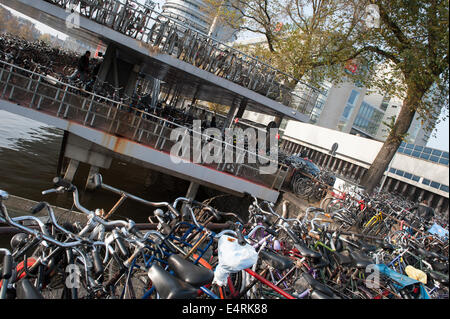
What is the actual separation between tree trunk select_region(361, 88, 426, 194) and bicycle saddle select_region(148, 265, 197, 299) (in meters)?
12.6

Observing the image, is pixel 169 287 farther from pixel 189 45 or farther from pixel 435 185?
pixel 435 185

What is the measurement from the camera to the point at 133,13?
10.7m

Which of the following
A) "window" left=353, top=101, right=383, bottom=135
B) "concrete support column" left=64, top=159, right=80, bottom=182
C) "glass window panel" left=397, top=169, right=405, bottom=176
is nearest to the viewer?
"concrete support column" left=64, top=159, right=80, bottom=182

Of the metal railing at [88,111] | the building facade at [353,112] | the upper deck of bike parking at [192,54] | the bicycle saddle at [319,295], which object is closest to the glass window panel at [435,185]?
the upper deck of bike parking at [192,54]

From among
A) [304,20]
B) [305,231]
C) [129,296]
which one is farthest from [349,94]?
[129,296]

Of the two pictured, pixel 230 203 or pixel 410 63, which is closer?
pixel 410 63

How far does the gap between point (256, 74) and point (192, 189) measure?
216 inches

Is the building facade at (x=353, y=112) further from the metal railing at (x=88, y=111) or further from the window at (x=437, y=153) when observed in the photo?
the metal railing at (x=88, y=111)

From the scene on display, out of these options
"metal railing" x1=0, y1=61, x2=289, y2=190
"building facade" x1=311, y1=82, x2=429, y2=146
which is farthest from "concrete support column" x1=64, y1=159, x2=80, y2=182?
"building facade" x1=311, y1=82, x2=429, y2=146

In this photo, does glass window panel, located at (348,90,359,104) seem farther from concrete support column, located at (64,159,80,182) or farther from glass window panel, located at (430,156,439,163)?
concrete support column, located at (64,159,80,182)

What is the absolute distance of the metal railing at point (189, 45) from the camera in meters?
10.5

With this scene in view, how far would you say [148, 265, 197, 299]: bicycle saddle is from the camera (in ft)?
6.86

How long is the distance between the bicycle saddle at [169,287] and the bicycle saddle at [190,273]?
9.4 inches
